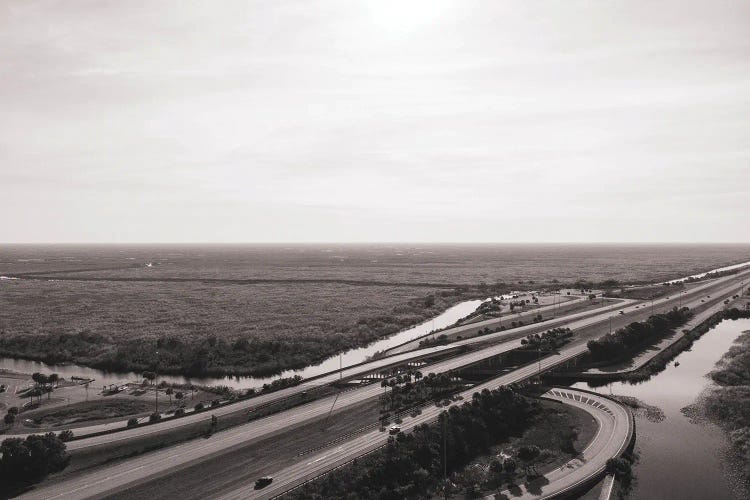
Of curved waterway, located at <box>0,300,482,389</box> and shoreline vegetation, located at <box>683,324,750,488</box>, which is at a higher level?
shoreline vegetation, located at <box>683,324,750,488</box>

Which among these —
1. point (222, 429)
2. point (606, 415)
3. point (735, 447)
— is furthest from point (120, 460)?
point (735, 447)

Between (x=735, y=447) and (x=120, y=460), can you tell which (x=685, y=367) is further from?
(x=120, y=460)

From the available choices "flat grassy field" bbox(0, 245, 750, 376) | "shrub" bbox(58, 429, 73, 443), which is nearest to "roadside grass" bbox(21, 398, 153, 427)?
"shrub" bbox(58, 429, 73, 443)

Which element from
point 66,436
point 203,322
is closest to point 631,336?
point 66,436

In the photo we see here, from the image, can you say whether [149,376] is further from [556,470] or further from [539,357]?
[539,357]

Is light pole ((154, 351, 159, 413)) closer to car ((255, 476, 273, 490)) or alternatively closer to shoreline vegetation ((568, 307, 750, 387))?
car ((255, 476, 273, 490))

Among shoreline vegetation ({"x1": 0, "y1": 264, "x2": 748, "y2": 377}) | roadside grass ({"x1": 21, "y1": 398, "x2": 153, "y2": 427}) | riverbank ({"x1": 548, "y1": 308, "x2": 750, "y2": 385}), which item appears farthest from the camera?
shoreline vegetation ({"x1": 0, "y1": 264, "x2": 748, "y2": 377})
